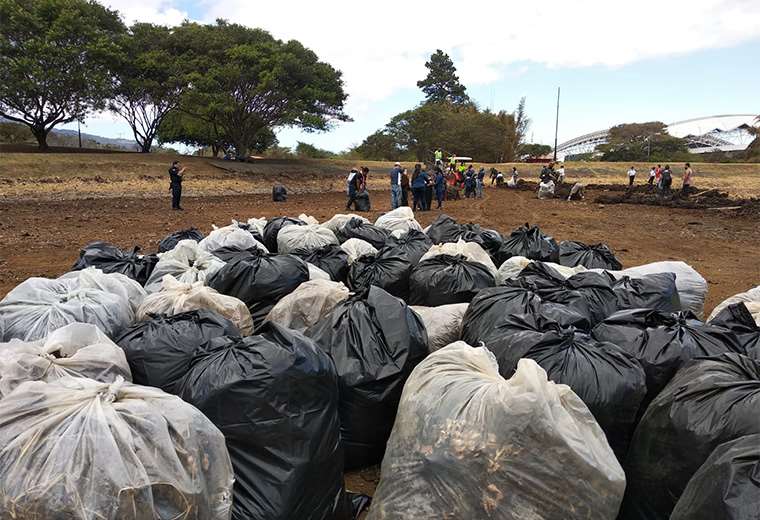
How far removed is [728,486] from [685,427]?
1.57ft

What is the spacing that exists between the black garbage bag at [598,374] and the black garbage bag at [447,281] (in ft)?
4.40

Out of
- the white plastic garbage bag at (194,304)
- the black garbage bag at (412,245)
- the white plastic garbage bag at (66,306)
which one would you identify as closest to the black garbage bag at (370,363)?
the white plastic garbage bag at (194,304)

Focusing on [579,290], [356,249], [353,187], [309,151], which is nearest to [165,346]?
[579,290]

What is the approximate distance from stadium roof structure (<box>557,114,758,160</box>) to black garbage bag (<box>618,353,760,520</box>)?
53.7 metres

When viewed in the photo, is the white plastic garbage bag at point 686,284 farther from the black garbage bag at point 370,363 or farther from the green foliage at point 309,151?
the green foliage at point 309,151

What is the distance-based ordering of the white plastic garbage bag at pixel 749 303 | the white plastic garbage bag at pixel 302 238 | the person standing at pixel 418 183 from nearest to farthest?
the white plastic garbage bag at pixel 749 303, the white plastic garbage bag at pixel 302 238, the person standing at pixel 418 183

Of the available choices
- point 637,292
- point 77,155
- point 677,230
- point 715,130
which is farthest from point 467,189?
point 715,130

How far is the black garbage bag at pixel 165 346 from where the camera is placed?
2.40 m

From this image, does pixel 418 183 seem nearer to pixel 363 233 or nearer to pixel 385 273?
pixel 363 233

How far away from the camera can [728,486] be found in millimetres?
1301

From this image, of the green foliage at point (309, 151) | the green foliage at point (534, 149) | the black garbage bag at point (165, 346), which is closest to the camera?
the black garbage bag at point (165, 346)

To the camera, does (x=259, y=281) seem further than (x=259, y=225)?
No

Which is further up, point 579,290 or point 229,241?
point 229,241

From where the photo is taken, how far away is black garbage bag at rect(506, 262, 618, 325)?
10.3 feet
